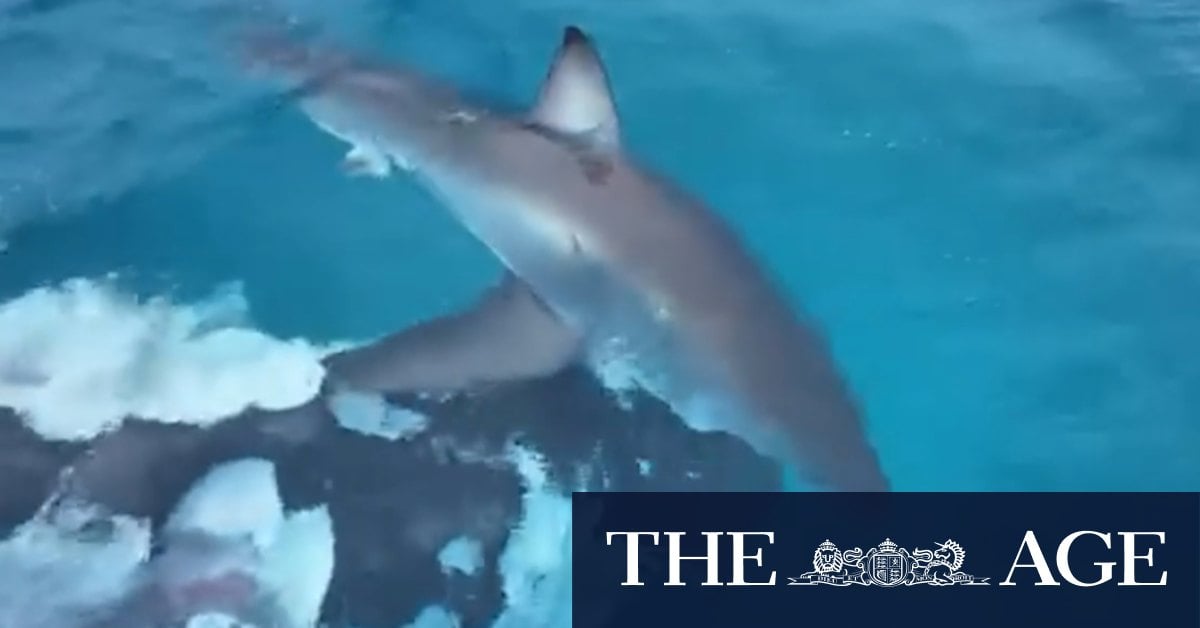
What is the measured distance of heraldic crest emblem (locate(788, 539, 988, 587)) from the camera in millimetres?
5840

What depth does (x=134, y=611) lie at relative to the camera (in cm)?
570

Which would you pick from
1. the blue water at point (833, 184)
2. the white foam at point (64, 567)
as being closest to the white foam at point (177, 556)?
the white foam at point (64, 567)

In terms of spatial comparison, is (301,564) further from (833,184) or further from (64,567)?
(833,184)

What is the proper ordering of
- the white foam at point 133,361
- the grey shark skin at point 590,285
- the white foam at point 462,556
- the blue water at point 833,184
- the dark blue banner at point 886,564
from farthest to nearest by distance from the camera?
the blue water at point 833,184 < the white foam at point 133,361 < the white foam at point 462,556 < the dark blue banner at point 886,564 < the grey shark skin at point 590,285

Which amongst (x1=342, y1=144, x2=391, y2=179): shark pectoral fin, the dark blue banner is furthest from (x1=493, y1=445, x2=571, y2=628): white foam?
(x1=342, y1=144, x2=391, y2=179): shark pectoral fin

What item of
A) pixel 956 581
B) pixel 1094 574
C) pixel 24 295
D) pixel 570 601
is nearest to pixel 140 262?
pixel 24 295

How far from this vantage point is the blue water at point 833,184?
655 centimetres

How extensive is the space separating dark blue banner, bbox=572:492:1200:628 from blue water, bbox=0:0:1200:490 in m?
0.22

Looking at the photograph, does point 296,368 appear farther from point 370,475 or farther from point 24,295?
point 24,295

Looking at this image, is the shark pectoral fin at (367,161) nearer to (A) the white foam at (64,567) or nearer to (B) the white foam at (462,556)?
(B) the white foam at (462,556)

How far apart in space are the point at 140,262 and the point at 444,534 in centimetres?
209

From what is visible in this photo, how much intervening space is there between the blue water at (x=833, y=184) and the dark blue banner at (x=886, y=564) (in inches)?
8.7

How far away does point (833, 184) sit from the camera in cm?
742

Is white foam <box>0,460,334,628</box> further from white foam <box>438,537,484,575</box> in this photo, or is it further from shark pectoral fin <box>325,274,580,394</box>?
shark pectoral fin <box>325,274,580,394</box>
